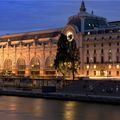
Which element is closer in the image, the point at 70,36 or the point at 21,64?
the point at 70,36

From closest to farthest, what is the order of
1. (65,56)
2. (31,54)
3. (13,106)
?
1. (13,106)
2. (65,56)
3. (31,54)

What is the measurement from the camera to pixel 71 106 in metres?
81.0

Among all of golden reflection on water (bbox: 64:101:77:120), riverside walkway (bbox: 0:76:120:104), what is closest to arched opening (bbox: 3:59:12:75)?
riverside walkway (bbox: 0:76:120:104)

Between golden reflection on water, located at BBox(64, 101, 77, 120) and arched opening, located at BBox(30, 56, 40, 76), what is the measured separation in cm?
9384

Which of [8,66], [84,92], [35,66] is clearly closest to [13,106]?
[84,92]

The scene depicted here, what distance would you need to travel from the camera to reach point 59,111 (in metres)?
74.5

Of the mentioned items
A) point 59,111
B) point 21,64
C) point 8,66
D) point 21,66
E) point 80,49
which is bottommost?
point 59,111

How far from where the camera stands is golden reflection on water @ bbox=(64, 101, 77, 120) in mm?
67500

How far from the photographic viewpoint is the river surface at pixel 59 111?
67.4m

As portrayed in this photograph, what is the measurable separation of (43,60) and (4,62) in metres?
25.2

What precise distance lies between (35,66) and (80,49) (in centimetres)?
2583

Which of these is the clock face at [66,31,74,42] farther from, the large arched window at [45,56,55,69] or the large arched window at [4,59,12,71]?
the large arched window at [4,59,12,71]

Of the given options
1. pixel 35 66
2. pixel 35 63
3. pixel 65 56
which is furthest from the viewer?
pixel 35 63

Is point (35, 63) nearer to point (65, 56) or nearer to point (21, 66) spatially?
point (21, 66)
